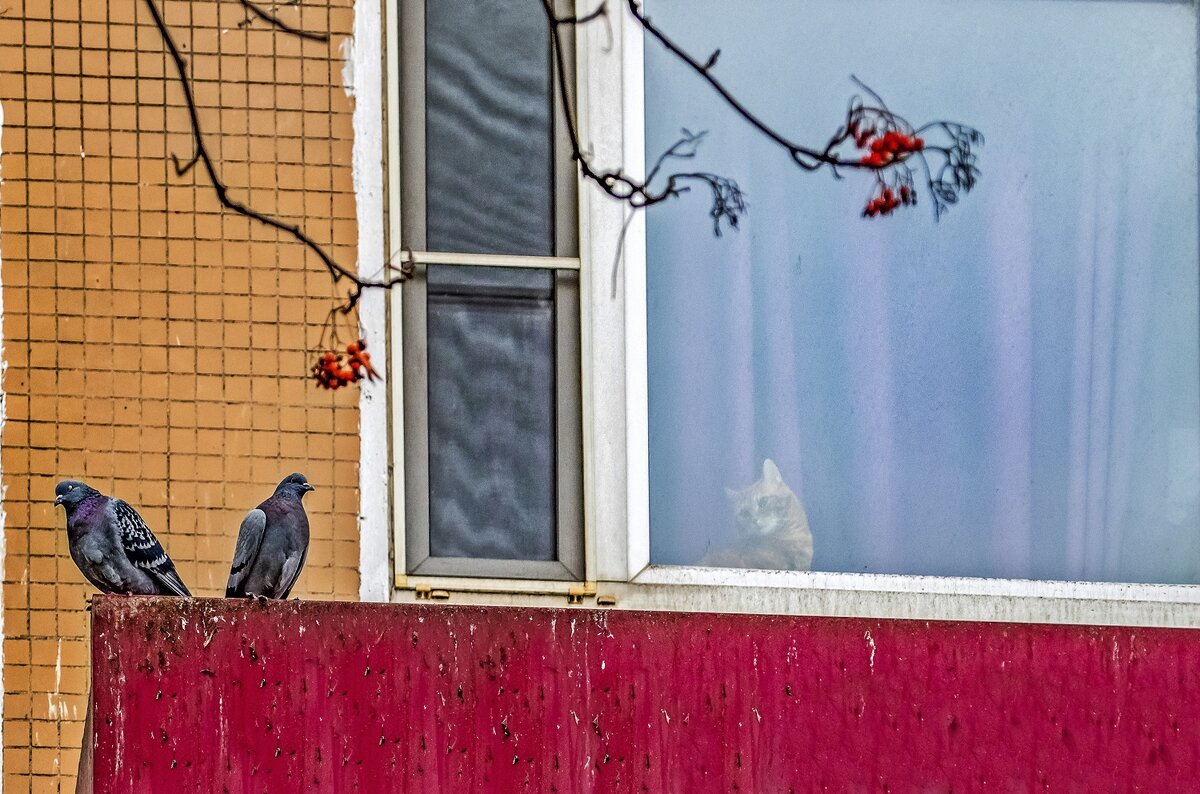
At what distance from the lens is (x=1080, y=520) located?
189 inches

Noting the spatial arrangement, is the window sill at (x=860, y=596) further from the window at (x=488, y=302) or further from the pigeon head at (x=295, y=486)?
the pigeon head at (x=295, y=486)

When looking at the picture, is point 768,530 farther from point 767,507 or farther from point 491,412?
point 491,412

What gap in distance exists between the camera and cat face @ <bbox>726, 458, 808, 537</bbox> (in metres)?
4.75

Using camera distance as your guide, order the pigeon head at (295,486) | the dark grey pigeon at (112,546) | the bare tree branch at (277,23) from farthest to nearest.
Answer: the pigeon head at (295,486)
the dark grey pigeon at (112,546)
the bare tree branch at (277,23)

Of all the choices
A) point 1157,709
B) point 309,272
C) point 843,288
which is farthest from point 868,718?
point 309,272

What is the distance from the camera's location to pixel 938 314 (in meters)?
4.83

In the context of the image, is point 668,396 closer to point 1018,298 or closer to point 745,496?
point 745,496

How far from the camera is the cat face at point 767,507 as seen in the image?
475cm

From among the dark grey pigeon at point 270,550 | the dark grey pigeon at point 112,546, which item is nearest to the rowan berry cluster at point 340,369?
the dark grey pigeon at point 270,550

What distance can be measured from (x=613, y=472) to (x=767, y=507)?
433mm

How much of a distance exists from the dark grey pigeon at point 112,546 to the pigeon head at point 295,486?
0.33 metres

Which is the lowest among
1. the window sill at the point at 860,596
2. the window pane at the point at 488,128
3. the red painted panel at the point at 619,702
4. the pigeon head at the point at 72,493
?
the red painted panel at the point at 619,702

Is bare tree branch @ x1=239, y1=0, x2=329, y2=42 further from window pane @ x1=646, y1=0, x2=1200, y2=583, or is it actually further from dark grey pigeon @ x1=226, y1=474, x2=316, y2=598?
dark grey pigeon @ x1=226, y1=474, x2=316, y2=598

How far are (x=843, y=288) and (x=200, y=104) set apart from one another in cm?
183
